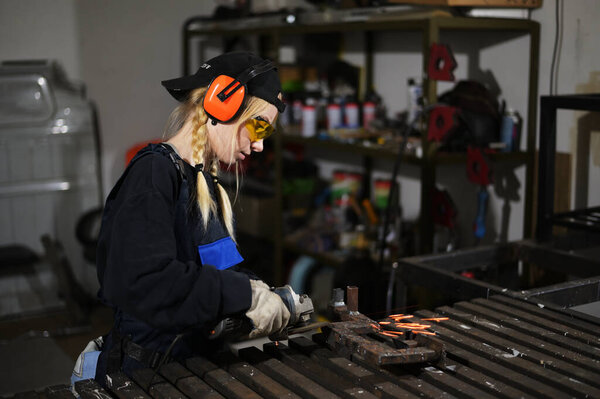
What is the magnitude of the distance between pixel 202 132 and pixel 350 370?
23.0 inches

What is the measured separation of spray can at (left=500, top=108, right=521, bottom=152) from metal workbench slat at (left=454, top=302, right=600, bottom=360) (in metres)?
1.14

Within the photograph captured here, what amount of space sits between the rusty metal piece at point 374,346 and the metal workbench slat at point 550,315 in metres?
0.38

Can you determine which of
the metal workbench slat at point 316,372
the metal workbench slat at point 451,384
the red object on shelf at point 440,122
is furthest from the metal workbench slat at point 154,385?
the red object on shelf at point 440,122

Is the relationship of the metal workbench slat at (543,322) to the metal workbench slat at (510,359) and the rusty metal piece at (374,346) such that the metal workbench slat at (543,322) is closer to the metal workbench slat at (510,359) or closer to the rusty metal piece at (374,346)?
the metal workbench slat at (510,359)

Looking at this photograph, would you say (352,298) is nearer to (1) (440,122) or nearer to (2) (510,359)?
(2) (510,359)

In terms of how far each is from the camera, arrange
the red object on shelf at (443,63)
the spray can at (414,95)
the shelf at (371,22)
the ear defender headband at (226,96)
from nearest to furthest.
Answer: the ear defender headband at (226,96) → the red object on shelf at (443,63) → the shelf at (371,22) → the spray can at (414,95)

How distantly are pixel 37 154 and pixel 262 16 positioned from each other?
1404 millimetres

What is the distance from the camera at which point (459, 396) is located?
47.2 inches

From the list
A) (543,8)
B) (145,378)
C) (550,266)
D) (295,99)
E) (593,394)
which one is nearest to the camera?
(593,394)

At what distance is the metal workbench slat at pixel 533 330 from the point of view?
1.38 meters

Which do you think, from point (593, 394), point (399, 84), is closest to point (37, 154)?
point (399, 84)

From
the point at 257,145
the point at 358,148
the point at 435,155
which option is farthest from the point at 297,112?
the point at 257,145

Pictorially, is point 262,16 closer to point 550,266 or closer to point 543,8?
point 543,8

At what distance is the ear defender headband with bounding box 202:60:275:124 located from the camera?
142cm
